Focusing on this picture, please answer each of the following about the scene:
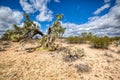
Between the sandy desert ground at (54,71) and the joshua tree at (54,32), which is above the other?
the joshua tree at (54,32)

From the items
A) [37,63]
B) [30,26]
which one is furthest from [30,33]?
[37,63]

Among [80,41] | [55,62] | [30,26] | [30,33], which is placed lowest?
[55,62]

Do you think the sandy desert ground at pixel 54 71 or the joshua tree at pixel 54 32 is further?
the joshua tree at pixel 54 32

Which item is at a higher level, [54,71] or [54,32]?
[54,32]

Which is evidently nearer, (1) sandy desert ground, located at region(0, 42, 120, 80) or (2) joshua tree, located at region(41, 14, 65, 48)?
(1) sandy desert ground, located at region(0, 42, 120, 80)

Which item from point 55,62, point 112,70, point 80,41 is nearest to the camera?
point 112,70

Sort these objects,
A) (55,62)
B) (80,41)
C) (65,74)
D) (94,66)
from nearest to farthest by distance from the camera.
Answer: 1. (65,74)
2. (94,66)
3. (55,62)
4. (80,41)

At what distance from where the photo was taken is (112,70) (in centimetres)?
732

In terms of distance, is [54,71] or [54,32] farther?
[54,32]

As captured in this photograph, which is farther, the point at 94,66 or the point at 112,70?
the point at 94,66

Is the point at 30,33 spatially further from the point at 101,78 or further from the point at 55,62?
the point at 101,78

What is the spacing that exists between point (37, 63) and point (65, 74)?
2579 millimetres

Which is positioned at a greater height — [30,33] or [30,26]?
[30,26]

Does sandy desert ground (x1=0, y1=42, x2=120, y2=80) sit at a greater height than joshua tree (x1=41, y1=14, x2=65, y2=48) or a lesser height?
lesser
